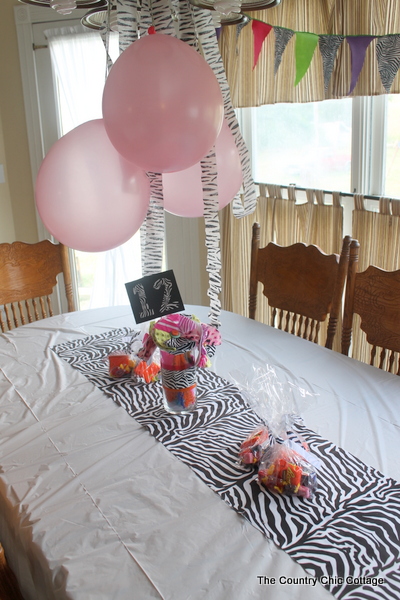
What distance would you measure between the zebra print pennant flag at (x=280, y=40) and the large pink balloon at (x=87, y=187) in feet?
3.94

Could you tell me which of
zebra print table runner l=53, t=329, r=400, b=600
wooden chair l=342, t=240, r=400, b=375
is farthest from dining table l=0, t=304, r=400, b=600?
wooden chair l=342, t=240, r=400, b=375

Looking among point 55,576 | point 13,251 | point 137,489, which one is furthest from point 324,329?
point 55,576

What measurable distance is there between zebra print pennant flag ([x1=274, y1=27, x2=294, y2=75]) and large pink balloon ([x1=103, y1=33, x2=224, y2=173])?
119 cm

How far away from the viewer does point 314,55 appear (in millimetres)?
2285

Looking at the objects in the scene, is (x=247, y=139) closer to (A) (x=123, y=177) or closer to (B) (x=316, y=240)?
(B) (x=316, y=240)

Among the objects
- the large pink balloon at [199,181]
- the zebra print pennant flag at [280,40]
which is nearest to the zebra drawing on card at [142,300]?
the large pink balloon at [199,181]

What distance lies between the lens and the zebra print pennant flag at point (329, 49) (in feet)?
6.93

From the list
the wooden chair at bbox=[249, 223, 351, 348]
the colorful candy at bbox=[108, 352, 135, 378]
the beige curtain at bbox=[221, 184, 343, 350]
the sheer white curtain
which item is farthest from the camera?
the sheer white curtain

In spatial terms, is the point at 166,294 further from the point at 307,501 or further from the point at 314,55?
the point at 314,55

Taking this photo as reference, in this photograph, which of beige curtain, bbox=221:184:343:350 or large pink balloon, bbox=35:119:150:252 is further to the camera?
beige curtain, bbox=221:184:343:350

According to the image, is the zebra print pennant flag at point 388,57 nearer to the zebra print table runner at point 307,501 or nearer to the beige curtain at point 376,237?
the beige curtain at point 376,237

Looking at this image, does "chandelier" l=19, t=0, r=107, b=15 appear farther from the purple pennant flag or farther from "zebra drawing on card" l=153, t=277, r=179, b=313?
the purple pennant flag

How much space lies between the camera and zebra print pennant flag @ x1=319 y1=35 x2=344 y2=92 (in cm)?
211

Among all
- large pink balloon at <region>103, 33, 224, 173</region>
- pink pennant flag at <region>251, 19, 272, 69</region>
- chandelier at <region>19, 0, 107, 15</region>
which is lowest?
large pink balloon at <region>103, 33, 224, 173</region>
